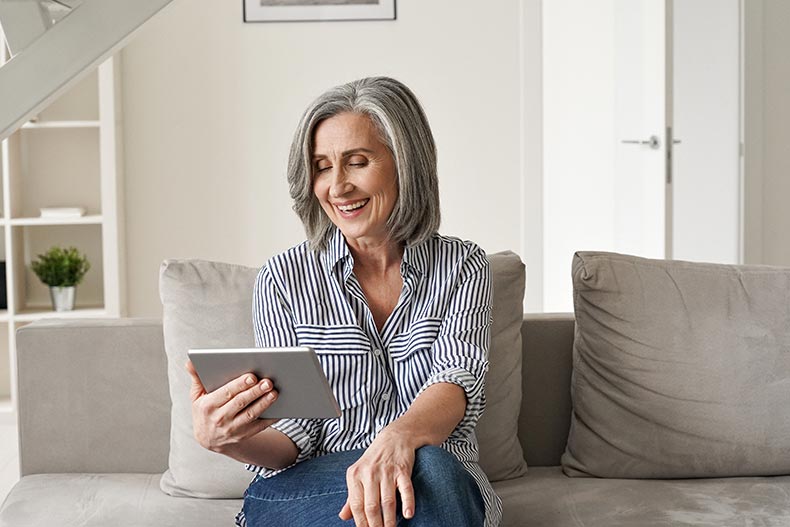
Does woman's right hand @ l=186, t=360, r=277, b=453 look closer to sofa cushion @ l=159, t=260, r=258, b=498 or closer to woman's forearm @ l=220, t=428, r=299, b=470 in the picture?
woman's forearm @ l=220, t=428, r=299, b=470

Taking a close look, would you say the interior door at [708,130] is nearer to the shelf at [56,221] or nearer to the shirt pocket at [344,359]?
the shelf at [56,221]

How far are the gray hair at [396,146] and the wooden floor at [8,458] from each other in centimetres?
191

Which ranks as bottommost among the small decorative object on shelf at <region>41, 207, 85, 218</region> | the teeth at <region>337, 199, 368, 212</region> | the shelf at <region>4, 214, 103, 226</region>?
the teeth at <region>337, 199, 368, 212</region>

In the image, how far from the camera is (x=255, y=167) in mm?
4320

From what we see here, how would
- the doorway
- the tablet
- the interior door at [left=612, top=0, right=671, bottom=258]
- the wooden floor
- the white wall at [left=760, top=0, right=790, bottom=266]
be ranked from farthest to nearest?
the white wall at [left=760, top=0, right=790, bottom=266]
the doorway
the interior door at [left=612, top=0, right=671, bottom=258]
the wooden floor
the tablet

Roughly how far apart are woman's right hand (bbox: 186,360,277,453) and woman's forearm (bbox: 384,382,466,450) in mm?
198

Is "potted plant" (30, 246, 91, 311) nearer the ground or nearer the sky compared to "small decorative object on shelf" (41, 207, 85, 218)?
nearer the ground

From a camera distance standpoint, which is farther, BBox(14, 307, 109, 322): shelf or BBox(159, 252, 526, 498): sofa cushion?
BBox(14, 307, 109, 322): shelf

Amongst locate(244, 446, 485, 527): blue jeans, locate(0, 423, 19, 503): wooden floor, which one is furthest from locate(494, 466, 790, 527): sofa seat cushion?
locate(0, 423, 19, 503): wooden floor

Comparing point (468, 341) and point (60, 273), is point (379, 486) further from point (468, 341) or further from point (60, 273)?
point (60, 273)

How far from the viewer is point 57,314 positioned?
4.14m

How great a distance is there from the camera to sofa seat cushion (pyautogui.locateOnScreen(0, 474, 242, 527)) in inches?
76.5

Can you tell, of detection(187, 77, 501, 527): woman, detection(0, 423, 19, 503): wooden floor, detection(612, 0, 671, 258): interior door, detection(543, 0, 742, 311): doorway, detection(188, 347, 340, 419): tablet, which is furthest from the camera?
detection(543, 0, 742, 311): doorway

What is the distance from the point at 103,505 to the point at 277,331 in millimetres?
489
